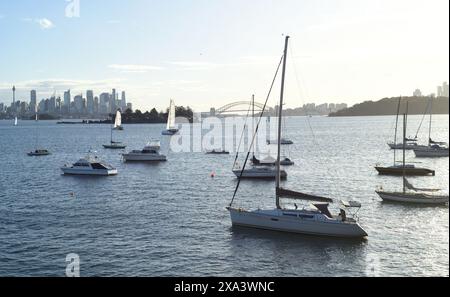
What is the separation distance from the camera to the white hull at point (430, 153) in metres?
70.9

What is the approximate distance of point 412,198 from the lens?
110ft

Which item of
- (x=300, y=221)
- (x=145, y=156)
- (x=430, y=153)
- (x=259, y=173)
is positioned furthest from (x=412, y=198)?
(x=430, y=153)

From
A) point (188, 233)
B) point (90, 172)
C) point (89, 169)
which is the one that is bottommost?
point (188, 233)

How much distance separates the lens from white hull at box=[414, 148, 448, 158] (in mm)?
70938

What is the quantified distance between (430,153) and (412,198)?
41224mm

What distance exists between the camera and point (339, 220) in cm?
2402

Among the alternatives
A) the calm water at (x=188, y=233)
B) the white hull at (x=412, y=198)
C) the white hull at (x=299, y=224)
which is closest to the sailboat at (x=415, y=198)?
the white hull at (x=412, y=198)

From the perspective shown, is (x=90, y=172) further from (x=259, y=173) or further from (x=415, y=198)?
(x=415, y=198)

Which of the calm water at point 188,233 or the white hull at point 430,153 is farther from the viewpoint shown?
the white hull at point 430,153

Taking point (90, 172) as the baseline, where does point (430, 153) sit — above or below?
above

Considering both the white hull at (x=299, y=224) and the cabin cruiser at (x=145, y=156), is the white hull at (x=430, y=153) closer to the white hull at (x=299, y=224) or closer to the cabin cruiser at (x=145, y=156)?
the cabin cruiser at (x=145, y=156)

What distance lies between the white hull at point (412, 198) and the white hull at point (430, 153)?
40583 millimetres
